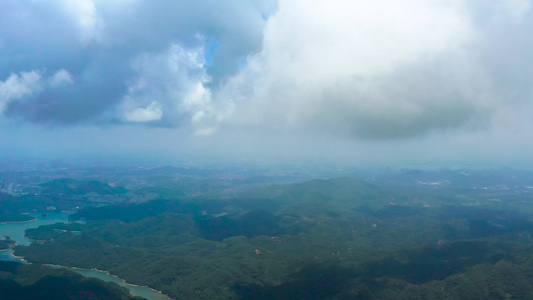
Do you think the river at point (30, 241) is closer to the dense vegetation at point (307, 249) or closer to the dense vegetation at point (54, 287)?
the dense vegetation at point (307, 249)

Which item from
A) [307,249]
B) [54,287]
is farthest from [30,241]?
[307,249]

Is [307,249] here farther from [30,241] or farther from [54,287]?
[30,241]

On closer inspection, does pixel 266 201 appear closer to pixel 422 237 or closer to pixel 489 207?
pixel 422 237

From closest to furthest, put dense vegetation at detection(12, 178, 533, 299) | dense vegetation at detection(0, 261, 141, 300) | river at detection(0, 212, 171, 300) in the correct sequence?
dense vegetation at detection(0, 261, 141, 300)
dense vegetation at detection(12, 178, 533, 299)
river at detection(0, 212, 171, 300)

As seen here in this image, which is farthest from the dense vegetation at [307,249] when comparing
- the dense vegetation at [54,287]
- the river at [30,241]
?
the dense vegetation at [54,287]

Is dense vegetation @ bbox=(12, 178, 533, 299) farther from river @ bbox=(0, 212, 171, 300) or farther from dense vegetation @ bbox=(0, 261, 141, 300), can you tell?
dense vegetation @ bbox=(0, 261, 141, 300)

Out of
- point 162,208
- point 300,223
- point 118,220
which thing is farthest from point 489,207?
point 118,220

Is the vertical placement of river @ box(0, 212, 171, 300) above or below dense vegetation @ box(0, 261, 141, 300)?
below

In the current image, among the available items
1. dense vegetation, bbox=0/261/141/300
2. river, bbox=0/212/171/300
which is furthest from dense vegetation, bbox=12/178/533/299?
dense vegetation, bbox=0/261/141/300

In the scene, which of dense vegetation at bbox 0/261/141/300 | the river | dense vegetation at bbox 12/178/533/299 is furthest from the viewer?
the river
